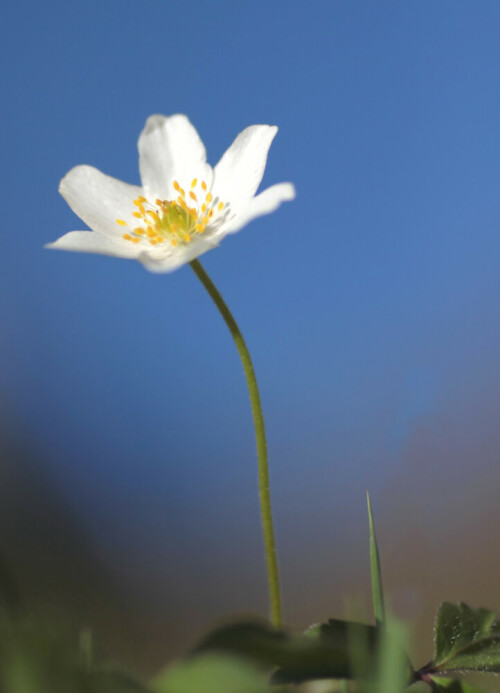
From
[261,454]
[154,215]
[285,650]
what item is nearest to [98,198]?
[154,215]

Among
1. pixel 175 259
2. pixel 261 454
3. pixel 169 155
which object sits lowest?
pixel 261 454

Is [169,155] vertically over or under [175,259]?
over

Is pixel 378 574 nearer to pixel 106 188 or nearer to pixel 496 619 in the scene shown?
pixel 496 619

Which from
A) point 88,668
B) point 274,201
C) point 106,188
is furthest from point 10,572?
point 106,188

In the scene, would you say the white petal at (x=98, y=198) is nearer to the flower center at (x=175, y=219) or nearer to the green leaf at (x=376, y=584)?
the flower center at (x=175, y=219)

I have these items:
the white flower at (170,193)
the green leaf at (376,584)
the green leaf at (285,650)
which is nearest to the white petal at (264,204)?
the white flower at (170,193)

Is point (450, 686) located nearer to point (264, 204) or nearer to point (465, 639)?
point (465, 639)
